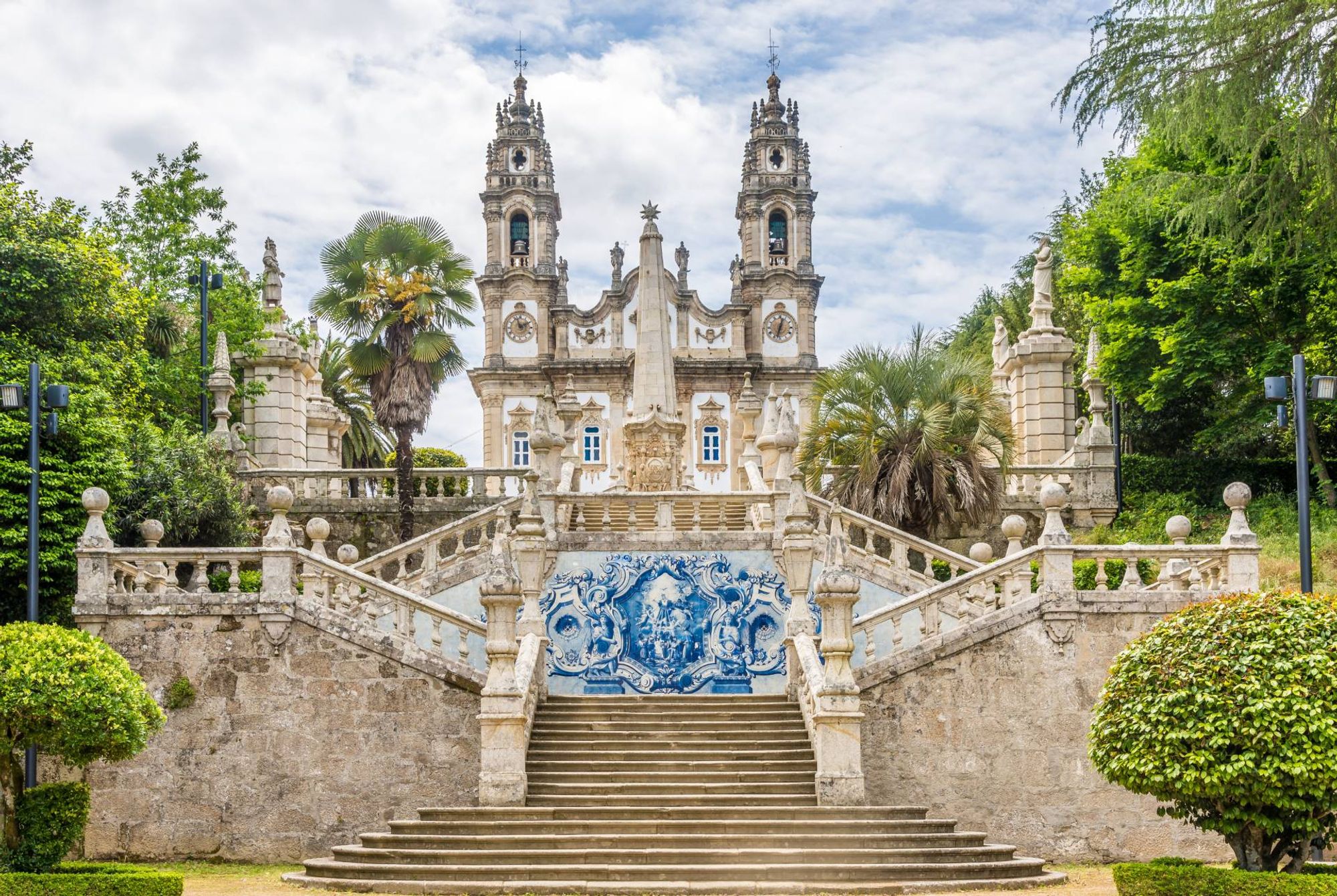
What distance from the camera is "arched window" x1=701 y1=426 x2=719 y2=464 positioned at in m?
59.1

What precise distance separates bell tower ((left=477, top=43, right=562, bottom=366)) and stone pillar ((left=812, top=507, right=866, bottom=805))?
4555 centimetres

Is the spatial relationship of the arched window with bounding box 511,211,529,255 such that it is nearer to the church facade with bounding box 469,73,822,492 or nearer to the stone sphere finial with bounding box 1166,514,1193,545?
the church facade with bounding box 469,73,822,492

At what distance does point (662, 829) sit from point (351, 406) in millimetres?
33063

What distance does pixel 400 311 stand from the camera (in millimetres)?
27188

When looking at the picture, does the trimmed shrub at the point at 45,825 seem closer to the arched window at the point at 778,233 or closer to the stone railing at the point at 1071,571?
the stone railing at the point at 1071,571

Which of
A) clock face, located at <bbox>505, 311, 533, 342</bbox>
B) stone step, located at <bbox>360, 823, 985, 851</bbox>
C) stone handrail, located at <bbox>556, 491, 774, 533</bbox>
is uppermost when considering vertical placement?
clock face, located at <bbox>505, 311, 533, 342</bbox>

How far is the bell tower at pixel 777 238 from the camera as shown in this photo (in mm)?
62875

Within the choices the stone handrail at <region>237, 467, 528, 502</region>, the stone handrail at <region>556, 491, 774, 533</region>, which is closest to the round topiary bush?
the stone handrail at <region>556, 491, 774, 533</region>

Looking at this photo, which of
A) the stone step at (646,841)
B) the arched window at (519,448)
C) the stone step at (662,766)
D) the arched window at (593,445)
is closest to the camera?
the stone step at (646,841)

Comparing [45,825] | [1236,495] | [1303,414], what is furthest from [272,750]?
[1303,414]

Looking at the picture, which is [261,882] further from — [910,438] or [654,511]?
[910,438]

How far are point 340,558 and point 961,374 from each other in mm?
10989

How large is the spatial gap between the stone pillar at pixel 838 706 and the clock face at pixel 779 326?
4651 centimetres

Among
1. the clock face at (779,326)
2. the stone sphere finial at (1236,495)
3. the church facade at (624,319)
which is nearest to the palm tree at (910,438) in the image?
the stone sphere finial at (1236,495)
